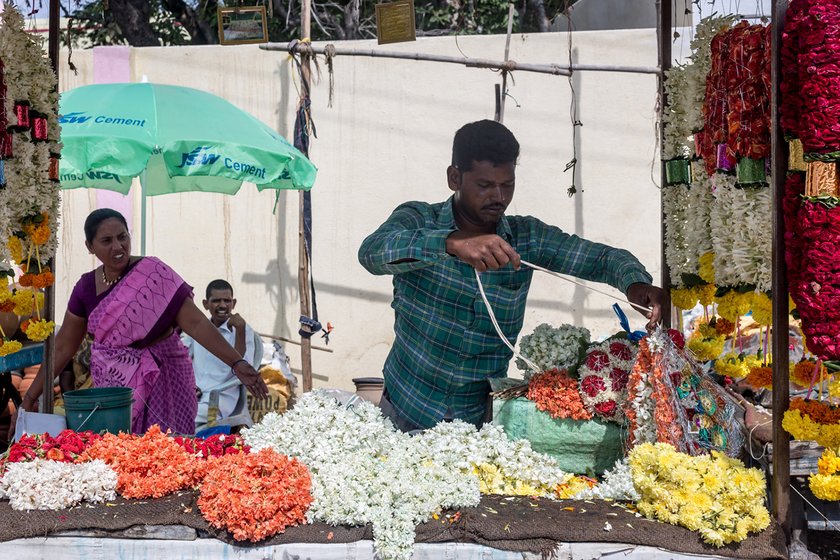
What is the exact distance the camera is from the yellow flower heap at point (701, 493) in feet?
8.36

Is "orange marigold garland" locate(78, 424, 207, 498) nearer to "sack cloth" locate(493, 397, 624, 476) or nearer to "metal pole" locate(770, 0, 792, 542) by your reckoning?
"sack cloth" locate(493, 397, 624, 476)

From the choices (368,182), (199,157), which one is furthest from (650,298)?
(368,182)

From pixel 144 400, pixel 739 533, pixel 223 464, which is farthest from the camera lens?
pixel 144 400

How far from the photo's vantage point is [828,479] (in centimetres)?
241

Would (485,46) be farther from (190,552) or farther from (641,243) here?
(190,552)

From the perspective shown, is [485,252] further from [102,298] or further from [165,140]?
[165,140]

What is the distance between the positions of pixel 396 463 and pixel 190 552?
2.31ft

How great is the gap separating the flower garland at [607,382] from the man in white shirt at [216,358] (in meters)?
4.34

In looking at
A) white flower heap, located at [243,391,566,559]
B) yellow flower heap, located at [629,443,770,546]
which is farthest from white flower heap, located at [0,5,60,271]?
yellow flower heap, located at [629,443,770,546]

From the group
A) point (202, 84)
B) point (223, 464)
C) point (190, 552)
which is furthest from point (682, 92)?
point (202, 84)

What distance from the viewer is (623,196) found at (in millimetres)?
8227

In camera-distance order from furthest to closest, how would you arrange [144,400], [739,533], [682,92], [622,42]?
1. [622,42]
2. [144,400]
3. [682,92]
4. [739,533]

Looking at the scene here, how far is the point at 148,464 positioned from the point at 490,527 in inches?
46.7

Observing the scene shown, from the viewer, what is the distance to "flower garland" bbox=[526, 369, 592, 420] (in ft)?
10.4
